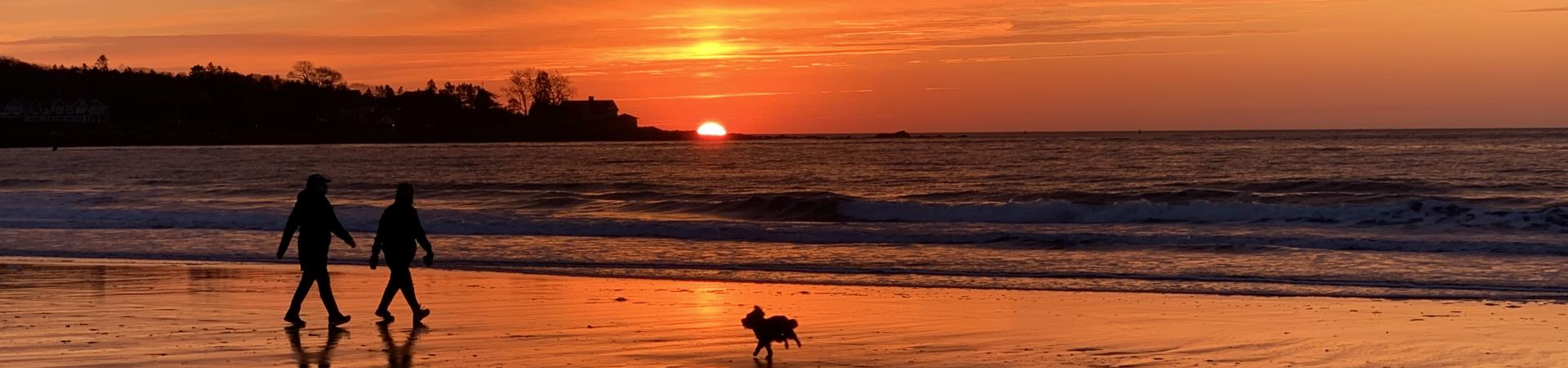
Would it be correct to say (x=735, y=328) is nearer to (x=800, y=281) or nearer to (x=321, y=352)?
(x=321, y=352)

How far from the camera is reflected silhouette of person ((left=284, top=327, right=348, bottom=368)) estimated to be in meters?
9.58

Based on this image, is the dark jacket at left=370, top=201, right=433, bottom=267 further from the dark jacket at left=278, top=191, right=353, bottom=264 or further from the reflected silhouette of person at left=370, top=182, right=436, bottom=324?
the dark jacket at left=278, top=191, right=353, bottom=264

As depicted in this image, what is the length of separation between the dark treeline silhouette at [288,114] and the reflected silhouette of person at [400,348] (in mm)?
148420

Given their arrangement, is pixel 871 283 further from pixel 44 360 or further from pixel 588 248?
pixel 44 360

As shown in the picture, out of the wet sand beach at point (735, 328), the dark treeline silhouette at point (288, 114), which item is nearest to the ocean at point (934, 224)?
the wet sand beach at point (735, 328)

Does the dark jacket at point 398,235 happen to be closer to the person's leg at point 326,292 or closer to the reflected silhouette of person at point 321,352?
the person's leg at point 326,292

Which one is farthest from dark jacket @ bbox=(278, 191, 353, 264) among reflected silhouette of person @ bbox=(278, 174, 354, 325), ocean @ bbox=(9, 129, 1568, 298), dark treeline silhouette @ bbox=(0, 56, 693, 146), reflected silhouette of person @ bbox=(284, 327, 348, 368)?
dark treeline silhouette @ bbox=(0, 56, 693, 146)

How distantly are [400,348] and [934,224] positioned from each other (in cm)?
1872

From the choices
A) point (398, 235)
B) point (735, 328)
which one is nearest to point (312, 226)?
point (398, 235)

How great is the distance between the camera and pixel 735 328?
11.7 metres

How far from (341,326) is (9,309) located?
328cm

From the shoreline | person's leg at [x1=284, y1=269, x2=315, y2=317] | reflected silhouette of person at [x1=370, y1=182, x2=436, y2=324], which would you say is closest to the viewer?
Answer: person's leg at [x1=284, y1=269, x2=315, y2=317]

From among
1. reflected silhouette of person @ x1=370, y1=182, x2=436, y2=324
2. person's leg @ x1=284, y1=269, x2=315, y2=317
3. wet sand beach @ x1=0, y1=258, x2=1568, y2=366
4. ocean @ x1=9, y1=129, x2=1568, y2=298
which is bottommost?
ocean @ x1=9, y1=129, x2=1568, y2=298

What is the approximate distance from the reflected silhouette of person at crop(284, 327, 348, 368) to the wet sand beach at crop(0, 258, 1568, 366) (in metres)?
0.03
